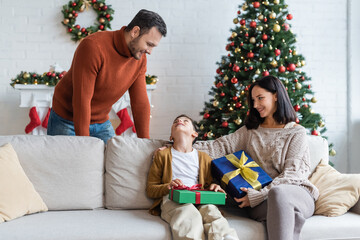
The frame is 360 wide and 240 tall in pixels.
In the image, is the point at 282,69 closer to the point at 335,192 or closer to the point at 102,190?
the point at 335,192

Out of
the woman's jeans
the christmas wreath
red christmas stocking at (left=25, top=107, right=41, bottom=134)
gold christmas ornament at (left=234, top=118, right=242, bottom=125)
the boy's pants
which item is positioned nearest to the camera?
the boy's pants

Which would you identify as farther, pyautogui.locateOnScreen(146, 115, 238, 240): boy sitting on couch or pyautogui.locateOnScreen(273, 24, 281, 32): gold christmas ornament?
pyautogui.locateOnScreen(273, 24, 281, 32): gold christmas ornament

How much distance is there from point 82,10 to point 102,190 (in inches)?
96.3

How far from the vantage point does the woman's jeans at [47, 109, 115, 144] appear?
2.33 m

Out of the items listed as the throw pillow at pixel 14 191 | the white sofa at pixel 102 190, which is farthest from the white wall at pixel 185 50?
the throw pillow at pixel 14 191

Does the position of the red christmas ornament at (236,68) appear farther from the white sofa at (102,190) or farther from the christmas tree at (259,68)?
the white sofa at (102,190)

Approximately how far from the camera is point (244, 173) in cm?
200

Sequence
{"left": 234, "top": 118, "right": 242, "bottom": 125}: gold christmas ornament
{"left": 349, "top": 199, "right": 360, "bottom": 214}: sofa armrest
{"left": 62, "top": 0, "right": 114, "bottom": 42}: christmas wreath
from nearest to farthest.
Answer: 1. {"left": 349, "top": 199, "right": 360, "bottom": 214}: sofa armrest
2. {"left": 234, "top": 118, "right": 242, "bottom": 125}: gold christmas ornament
3. {"left": 62, "top": 0, "right": 114, "bottom": 42}: christmas wreath

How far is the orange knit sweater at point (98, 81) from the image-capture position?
2.06 meters

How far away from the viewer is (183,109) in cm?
406

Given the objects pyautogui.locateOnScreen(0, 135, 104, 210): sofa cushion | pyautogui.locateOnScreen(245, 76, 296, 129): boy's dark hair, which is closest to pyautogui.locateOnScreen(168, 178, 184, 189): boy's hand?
pyautogui.locateOnScreen(0, 135, 104, 210): sofa cushion

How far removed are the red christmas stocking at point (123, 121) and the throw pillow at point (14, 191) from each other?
1686 mm

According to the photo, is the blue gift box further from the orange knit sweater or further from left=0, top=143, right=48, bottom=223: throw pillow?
left=0, top=143, right=48, bottom=223: throw pillow

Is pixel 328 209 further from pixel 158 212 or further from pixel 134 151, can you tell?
pixel 134 151
